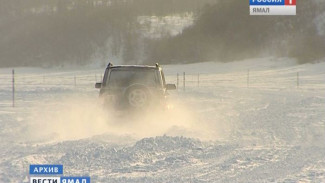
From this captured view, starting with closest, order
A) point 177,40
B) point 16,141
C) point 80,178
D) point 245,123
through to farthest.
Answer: point 80,178, point 16,141, point 245,123, point 177,40

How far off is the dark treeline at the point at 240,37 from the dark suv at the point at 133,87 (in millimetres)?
57549

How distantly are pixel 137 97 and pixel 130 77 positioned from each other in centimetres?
82

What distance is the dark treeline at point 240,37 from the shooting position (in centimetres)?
7344

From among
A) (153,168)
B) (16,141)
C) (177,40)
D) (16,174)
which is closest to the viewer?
(16,174)

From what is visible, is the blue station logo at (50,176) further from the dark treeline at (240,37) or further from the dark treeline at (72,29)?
the dark treeline at (72,29)

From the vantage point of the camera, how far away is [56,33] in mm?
103188

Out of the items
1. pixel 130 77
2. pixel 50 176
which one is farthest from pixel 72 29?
pixel 50 176

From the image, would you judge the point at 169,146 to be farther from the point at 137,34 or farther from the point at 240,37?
the point at 137,34

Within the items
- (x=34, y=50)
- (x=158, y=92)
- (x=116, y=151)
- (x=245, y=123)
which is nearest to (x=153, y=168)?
(x=116, y=151)

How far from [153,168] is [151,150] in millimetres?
1313

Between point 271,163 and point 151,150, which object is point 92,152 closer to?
point 151,150

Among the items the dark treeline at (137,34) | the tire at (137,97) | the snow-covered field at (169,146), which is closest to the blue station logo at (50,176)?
the snow-covered field at (169,146)

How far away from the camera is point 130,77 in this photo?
11.3 meters

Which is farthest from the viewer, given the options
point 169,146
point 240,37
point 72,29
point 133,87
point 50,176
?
point 72,29
